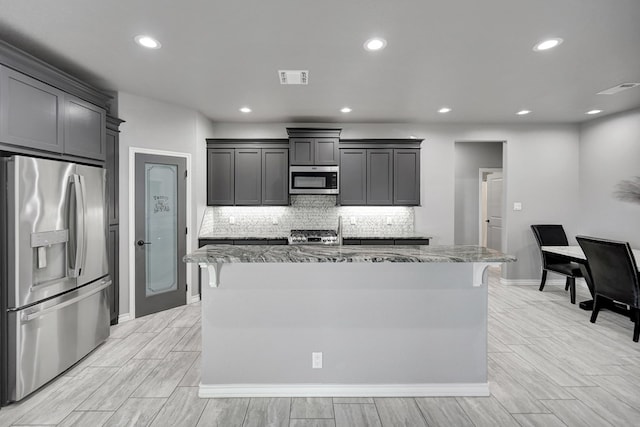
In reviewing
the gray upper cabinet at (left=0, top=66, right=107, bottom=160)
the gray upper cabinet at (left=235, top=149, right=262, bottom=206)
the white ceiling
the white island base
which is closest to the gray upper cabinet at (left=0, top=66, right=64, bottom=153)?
the gray upper cabinet at (left=0, top=66, right=107, bottom=160)

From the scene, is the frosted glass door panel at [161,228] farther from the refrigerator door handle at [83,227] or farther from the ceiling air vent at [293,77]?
the ceiling air vent at [293,77]

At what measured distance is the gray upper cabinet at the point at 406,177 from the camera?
4.96 metres

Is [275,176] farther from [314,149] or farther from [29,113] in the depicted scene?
[29,113]

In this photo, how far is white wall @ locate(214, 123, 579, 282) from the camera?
17.2 ft

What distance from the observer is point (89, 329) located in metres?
2.84

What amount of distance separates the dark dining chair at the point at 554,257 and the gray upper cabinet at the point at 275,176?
4186 millimetres

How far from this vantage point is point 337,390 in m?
2.23

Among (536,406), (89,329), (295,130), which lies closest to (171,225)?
(89,329)

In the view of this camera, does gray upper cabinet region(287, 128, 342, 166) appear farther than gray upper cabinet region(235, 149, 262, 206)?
No

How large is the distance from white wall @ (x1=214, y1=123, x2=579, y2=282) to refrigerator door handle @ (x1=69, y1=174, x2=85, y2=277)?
10.1 feet

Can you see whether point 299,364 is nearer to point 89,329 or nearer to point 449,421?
point 449,421

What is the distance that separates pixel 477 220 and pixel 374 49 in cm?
497

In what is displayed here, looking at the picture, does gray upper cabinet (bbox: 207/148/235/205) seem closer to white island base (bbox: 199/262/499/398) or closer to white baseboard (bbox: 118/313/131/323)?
white baseboard (bbox: 118/313/131/323)

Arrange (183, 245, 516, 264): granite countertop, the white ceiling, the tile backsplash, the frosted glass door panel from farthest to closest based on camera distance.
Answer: the tile backsplash
the frosted glass door panel
the white ceiling
(183, 245, 516, 264): granite countertop
